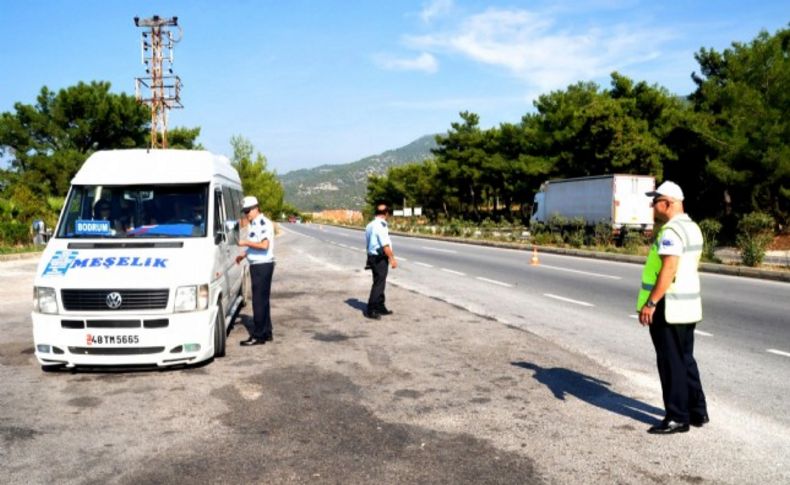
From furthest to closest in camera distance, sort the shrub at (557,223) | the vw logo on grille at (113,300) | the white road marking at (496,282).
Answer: the shrub at (557,223) → the white road marking at (496,282) → the vw logo on grille at (113,300)

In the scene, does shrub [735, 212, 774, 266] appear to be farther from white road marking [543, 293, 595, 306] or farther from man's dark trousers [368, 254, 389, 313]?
man's dark trousers [368, 254, 389, 313]

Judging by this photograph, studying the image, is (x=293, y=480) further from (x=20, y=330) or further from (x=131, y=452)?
(x=20, y=330)

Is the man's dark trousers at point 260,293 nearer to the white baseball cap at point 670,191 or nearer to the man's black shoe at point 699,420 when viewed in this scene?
the white baseball cap at point 670,191

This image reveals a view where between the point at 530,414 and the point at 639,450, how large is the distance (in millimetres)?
991

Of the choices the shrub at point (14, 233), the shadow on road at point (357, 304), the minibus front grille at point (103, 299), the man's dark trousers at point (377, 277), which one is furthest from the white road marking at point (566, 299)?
the shrub at point (14, 233)

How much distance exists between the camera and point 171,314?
6156 millimetres

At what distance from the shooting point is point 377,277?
9938 mm

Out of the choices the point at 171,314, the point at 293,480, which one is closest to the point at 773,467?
the point at 293,480

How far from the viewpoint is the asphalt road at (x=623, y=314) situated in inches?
246

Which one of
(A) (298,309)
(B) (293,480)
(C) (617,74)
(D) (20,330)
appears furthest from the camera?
(C) (617,74)

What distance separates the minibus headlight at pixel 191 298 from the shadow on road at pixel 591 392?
339 centimetres

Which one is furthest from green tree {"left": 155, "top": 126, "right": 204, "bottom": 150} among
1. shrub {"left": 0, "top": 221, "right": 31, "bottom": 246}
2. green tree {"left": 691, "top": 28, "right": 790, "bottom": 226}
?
green tree {"left": 691, "top": 28, "right": 790, "bottom": 226}

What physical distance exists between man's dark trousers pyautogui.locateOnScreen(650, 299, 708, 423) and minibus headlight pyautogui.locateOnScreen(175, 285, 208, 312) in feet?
13.9

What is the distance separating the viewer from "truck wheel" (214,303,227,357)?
6929mm
